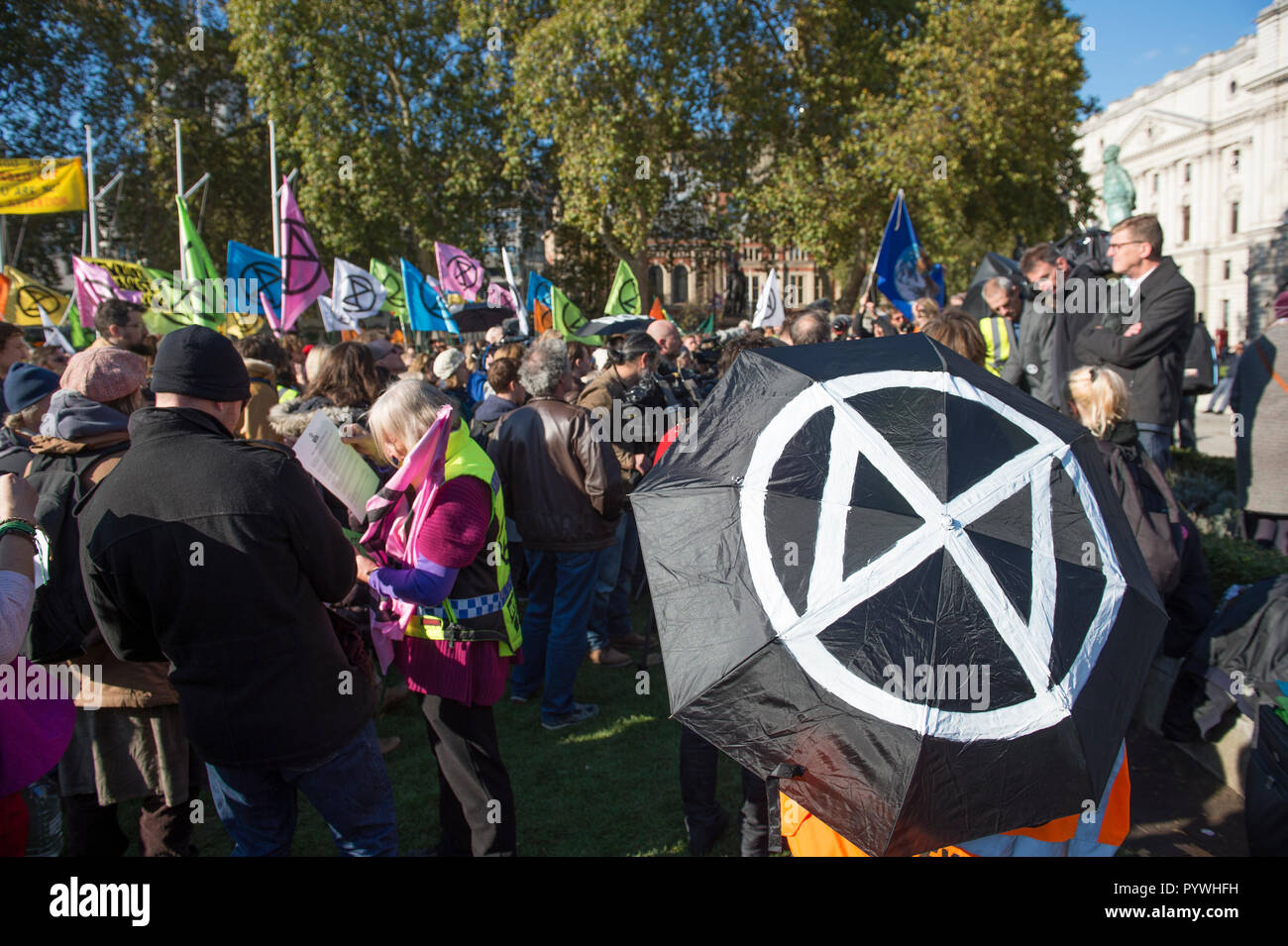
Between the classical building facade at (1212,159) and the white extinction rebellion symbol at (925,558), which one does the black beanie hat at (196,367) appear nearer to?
the white extinction rebellion symbol at (925,558)

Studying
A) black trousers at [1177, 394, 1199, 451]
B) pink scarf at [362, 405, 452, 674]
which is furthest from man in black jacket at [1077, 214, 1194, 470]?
black trousers at [1177, 394, 1199, 451]

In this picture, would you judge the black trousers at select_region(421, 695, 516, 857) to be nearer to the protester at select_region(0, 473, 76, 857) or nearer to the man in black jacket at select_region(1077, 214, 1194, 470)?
→ the protester at select_region(0, 473, 76, 857)

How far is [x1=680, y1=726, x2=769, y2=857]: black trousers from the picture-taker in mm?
3090

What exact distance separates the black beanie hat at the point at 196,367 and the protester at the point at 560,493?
7.02ft

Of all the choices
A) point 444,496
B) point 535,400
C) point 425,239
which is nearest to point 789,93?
point 425,239

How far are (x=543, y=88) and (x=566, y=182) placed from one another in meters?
2.67

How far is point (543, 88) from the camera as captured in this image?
2162cm

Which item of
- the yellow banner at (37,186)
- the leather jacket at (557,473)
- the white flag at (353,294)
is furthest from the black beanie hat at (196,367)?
the yellow banner at (37,186)

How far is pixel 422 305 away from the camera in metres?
10.8

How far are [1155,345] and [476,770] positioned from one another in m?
4.03

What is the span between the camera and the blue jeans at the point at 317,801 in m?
2.52

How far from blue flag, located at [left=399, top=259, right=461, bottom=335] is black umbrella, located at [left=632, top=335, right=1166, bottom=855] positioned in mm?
9188

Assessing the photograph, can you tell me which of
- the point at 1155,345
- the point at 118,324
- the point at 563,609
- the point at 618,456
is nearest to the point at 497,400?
the point at 618,456
